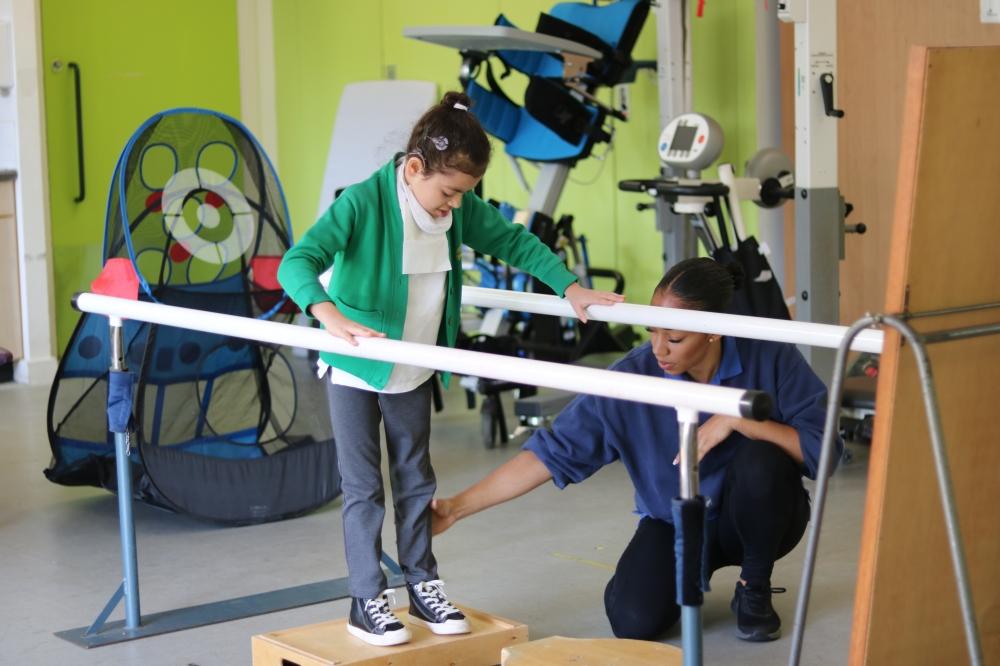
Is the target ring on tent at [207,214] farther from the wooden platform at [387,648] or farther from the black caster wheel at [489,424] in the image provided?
the wooden platform at [387,648]

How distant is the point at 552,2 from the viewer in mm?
6496

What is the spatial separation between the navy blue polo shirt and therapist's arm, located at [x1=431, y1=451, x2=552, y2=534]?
0.04 m

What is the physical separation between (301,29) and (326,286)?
19.0 ft

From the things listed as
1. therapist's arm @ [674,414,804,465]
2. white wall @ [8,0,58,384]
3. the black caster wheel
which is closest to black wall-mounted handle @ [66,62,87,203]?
white wall @ [8,0,58,384]

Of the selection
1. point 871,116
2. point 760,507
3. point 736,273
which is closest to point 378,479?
point 760,507

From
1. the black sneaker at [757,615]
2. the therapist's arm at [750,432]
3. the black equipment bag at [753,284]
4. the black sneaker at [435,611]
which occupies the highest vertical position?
the black equipment bag at [753,284]

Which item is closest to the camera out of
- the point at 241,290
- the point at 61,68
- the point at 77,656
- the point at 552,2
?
the point at 77,656

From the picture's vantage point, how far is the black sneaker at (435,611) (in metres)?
2.67

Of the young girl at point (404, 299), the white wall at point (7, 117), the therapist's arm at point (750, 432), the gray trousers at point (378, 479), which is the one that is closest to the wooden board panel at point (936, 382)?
the therapist's arm at point (750, 432)

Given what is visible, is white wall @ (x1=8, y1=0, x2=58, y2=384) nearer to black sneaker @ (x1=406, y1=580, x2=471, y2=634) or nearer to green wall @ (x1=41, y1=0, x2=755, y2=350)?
green wall @ (x1=41, y1=0, x2=755, y2=350)

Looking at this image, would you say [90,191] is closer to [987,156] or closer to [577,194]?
[577,194]

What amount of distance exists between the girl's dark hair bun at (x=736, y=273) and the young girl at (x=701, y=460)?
1.57 metres

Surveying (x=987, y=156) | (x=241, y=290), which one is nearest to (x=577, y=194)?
(x=241, y=290)

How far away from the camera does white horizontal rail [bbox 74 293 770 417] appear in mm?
1704
